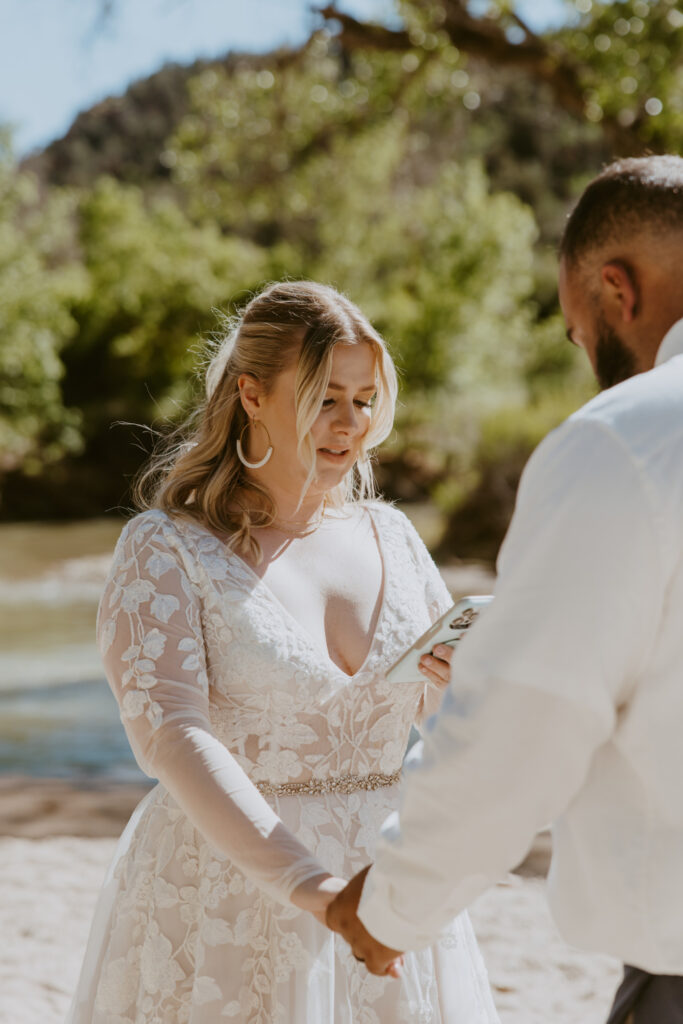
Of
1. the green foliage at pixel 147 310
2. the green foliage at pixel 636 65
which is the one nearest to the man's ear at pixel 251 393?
the green foliage at pixel 636 65

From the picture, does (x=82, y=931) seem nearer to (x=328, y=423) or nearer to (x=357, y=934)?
(x=328, y=423)

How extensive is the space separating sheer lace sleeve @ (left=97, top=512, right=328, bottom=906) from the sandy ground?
8.75 ft

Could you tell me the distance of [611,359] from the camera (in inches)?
63.4

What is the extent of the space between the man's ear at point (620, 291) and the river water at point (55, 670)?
761 cm

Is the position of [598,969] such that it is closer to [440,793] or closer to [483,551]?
[440,793]

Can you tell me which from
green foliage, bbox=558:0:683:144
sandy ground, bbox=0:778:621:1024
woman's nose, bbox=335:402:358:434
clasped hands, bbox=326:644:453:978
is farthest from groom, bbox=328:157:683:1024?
green foliage, bbox=558:0:683:144

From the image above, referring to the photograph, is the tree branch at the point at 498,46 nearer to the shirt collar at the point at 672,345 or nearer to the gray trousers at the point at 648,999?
the shirt collar at the point at 672,345

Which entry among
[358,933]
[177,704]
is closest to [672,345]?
[358,933]

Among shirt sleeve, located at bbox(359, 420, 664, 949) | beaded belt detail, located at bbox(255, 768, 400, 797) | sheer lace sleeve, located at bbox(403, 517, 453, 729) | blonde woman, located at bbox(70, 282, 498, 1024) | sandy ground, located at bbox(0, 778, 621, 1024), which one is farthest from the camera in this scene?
sandy ground, located at bbox(0, 778, 621, 1024)

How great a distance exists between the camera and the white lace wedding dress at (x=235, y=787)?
2.09 metres

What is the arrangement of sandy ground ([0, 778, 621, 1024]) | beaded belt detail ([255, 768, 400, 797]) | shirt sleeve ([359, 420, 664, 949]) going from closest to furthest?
shirt sleeve ([359, 420, 664, 949]) → beaded belt detail ([255, 768, 400, 797]) → sandy ground ([0, 778, 621, 1024])

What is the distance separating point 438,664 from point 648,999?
0.90 metres

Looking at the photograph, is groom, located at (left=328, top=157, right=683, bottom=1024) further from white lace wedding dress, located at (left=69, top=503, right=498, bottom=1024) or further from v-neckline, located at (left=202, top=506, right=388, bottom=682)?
v-neckline, located at (left=202, top=506, right=388, bottom=682)

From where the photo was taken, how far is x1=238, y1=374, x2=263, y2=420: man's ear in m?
2.53
